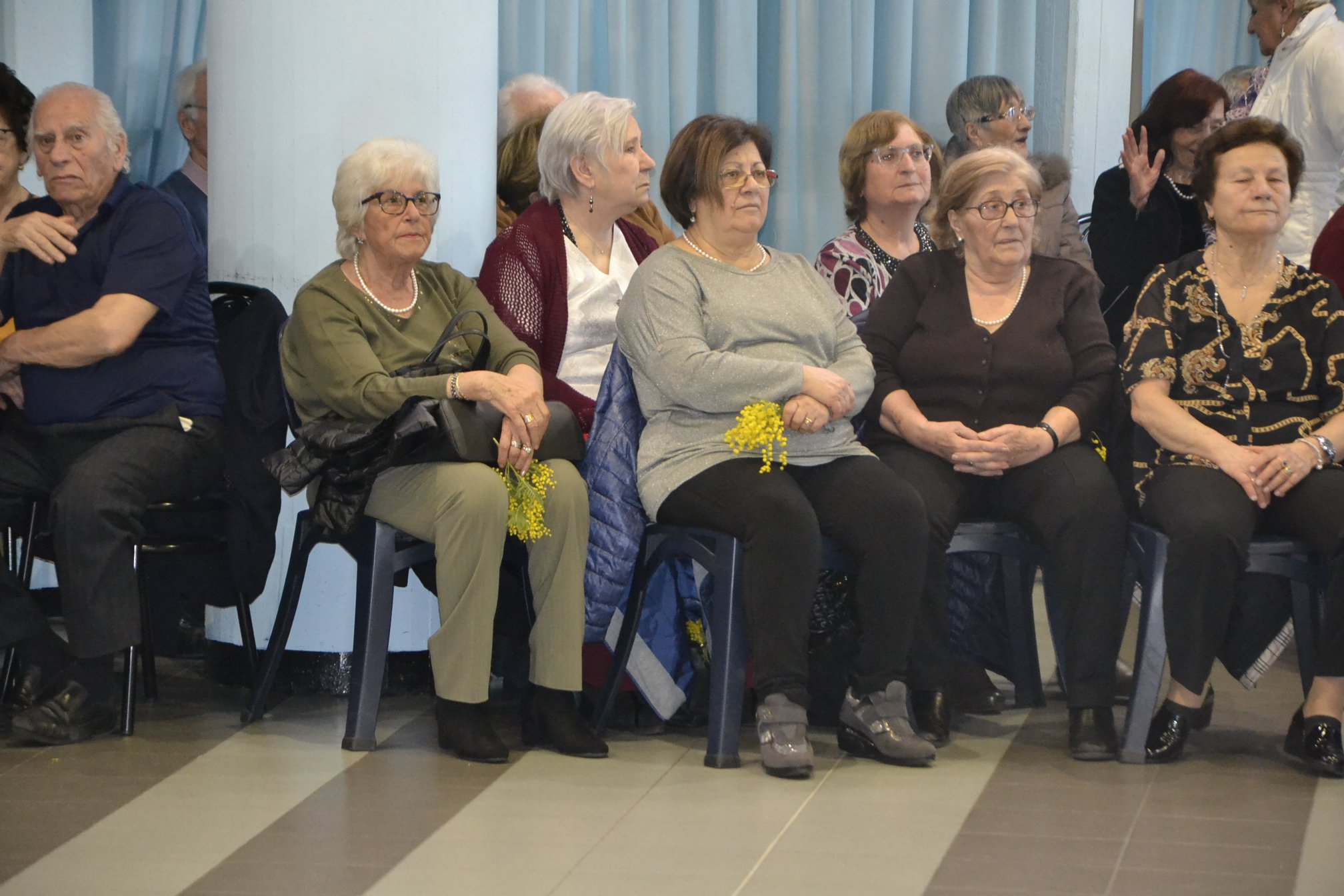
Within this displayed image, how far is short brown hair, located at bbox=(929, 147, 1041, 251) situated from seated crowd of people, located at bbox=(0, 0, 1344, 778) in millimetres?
11

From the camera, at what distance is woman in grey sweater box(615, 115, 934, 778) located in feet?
11.3

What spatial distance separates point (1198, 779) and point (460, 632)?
1534mm

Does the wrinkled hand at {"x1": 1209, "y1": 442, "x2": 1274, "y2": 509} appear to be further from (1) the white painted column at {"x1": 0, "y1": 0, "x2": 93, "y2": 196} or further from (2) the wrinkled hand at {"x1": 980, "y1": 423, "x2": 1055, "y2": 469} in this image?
(1) the white painted column at {"x1": 0, "y1": 0, "x2": 93, "y2": 196}

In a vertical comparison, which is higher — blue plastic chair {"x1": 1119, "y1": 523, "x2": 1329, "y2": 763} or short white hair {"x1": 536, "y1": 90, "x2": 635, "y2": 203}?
short white hair {"x1": 536, "y1": 90, "x2": 635, "y2": 203}

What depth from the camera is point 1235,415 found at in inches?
145

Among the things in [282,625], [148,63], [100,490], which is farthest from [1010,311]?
[148,63]

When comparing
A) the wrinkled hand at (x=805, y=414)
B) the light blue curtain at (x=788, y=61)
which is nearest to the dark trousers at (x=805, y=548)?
the wrinkled hand at (x=805, y=414)

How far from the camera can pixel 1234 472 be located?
3551mm

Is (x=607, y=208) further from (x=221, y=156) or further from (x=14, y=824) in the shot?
(x=14, y=824)

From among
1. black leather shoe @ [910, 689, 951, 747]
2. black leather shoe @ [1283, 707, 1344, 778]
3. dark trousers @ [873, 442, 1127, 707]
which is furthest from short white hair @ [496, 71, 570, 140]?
black leather shoe @ [1283, 707, 1344, 778]

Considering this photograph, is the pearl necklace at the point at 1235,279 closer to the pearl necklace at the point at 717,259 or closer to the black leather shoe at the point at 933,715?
the pearl necklace at the point at 717,259

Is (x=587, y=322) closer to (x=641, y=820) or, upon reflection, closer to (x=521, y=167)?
(x=521, y=167)

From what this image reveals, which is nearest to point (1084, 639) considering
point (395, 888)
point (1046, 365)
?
point (1046, 365)

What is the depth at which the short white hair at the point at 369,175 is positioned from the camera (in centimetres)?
369
